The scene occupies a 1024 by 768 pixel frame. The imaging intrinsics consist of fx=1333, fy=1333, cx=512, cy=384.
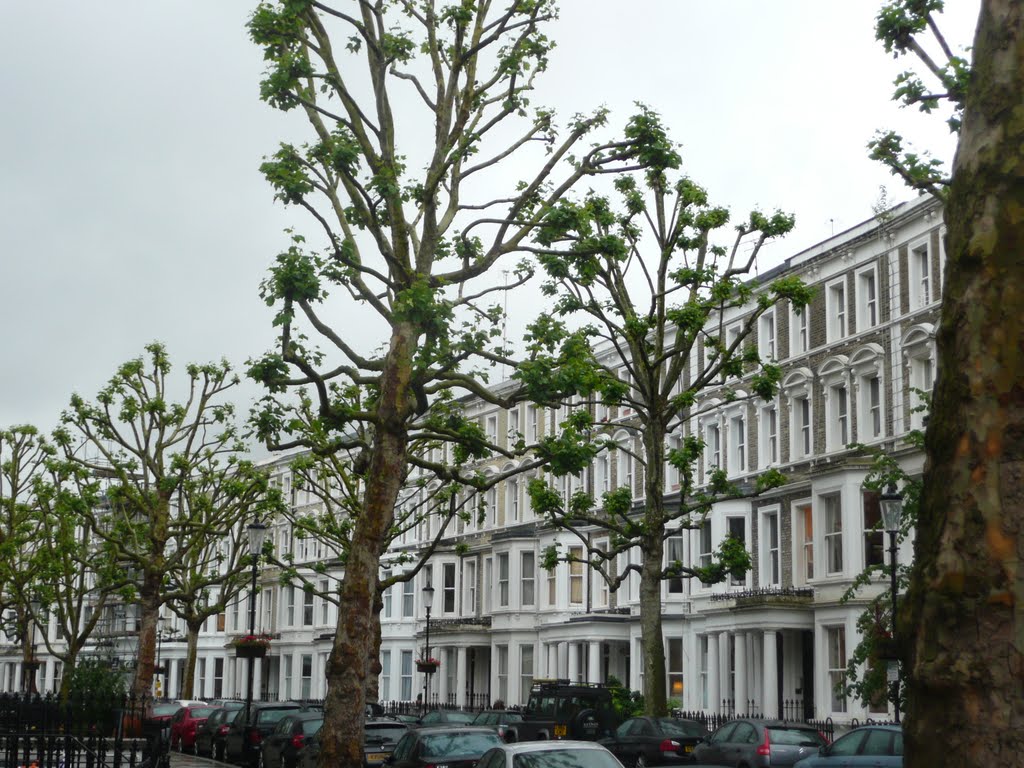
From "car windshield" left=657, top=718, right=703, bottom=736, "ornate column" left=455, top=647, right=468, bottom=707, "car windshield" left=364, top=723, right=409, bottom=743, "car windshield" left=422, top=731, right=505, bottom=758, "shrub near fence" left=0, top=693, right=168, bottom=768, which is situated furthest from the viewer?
"ornate column" left=455, top=647, right=468, bottom=707

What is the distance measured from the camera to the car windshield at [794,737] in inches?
938

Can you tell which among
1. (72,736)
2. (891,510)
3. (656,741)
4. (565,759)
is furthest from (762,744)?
(72,736)

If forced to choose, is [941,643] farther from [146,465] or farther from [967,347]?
[146,465]

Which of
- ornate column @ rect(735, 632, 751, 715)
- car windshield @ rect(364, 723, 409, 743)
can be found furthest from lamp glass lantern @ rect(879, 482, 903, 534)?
ornate column @ rect(735, 632, 751, 715)

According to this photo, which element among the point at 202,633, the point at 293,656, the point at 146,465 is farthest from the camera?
the point at 202,633

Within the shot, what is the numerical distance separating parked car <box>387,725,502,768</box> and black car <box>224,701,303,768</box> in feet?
42.7

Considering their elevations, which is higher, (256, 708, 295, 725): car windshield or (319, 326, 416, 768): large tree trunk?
(319, 326, 416, 768): large tree trunk

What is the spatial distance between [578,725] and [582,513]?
535 cm

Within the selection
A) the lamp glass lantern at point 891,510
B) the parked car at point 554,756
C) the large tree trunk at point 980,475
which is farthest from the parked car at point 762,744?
the large tree trunk at point 980,475

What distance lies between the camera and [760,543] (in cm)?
4166

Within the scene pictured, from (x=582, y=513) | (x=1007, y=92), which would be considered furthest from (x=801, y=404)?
(x=1007, y=92)

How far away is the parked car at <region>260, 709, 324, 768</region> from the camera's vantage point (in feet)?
93.8

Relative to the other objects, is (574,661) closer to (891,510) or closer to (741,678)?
(741,678)

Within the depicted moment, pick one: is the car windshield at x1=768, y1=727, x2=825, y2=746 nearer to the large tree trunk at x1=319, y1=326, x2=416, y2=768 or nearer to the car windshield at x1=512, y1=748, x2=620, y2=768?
the large tree trunk at x1=319, y1=326, x2=416, y2=768
